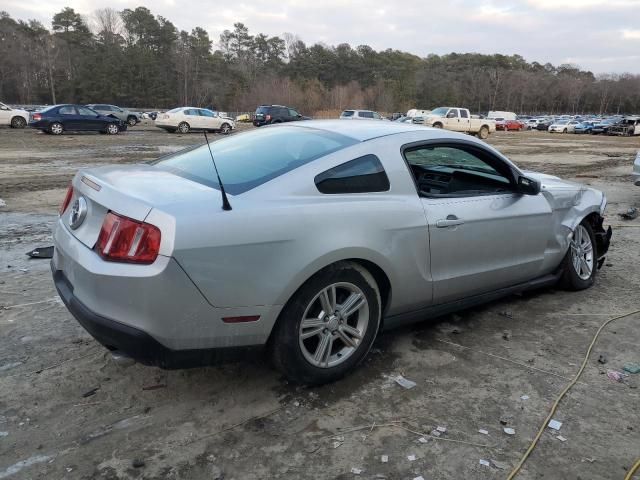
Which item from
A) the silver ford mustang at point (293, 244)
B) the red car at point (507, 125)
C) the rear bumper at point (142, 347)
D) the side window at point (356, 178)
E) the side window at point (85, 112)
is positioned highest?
the side window at point (356, 178)

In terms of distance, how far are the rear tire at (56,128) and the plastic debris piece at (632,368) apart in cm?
2641

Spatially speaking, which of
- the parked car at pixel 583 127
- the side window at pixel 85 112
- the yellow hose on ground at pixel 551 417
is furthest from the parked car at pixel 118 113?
the parked car at pixel 583 127

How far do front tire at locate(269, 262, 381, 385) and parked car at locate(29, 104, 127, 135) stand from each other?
2557cm

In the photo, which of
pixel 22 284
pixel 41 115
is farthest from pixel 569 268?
pixel 41 115

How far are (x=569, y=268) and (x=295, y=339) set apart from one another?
289cm

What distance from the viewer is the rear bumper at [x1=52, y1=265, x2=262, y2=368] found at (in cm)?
247

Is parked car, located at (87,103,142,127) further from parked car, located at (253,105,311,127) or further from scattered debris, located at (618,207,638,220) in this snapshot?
scattered debris, located at (618,207,638,220)

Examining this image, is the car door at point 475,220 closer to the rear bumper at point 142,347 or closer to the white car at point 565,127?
the rear bumper at point 142,347

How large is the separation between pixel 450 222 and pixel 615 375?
1407mm

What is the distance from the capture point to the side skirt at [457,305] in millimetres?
3374

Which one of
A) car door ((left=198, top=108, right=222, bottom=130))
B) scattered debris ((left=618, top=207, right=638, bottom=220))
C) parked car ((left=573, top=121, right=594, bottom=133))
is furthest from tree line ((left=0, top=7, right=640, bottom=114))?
scattered debris ((left=618, top=207, right=638, bottom=220))

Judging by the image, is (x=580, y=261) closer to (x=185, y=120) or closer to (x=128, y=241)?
(x=128, y=241)

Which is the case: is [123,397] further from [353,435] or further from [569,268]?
[569,268]

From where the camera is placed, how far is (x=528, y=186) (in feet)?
12.8
